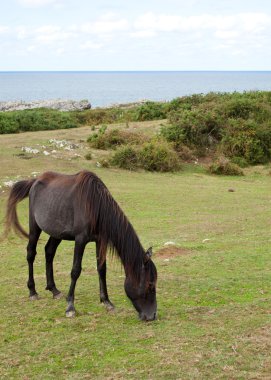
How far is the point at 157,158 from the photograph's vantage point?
25578 millimetres

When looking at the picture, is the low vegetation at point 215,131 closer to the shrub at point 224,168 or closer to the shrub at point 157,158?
the shrub at point 157,158

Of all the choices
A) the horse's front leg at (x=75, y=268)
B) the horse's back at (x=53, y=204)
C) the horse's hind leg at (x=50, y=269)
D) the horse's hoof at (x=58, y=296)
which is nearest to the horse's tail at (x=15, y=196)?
the horse's back at (x=53, y=204)

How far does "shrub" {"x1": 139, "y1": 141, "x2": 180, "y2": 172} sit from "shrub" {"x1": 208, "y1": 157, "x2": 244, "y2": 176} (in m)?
1.81

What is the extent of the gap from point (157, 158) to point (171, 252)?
13489 millimetres

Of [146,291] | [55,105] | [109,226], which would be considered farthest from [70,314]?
[55,105]

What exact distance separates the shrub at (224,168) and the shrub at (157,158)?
1.81 meters

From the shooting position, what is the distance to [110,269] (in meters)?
11.3

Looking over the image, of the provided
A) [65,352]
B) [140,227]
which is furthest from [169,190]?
[65,352]

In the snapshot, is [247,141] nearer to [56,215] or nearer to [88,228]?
[56,215]

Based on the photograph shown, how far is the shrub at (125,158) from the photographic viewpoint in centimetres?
2539

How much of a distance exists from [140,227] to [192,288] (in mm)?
6475

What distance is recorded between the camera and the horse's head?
7543 millimetres

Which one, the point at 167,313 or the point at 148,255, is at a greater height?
the point at 148,255

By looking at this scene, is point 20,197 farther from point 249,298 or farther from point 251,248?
point 251,248
